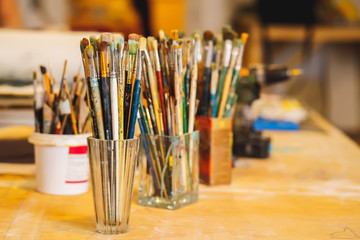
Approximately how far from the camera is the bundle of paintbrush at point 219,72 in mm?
1062

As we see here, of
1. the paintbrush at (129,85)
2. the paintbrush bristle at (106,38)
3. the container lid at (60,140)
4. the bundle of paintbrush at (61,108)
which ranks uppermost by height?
the paintbrush bristle at (106,38)

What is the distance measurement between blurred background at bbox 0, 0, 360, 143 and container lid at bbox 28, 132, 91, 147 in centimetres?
203

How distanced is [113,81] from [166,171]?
0.25 meters

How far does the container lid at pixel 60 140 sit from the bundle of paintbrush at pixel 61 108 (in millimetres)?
25

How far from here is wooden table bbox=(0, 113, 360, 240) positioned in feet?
2.66

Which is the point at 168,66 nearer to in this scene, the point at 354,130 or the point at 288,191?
the point at 288,191

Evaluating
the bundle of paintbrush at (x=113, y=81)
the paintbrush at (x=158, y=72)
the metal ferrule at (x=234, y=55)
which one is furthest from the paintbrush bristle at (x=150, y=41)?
the metal ferrule at (x=234, y=55)

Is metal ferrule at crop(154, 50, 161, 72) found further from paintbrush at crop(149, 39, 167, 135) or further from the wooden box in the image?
the wooden box

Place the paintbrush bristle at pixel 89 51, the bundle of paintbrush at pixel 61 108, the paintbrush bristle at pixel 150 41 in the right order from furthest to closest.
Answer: the bundle of paintbrush at pixel 61 108 → the paintbrush bristle at pixel 150 41 → the paintbrush bristle at pixel 89 51

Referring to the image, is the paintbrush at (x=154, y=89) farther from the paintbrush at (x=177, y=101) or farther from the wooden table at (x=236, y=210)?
the wooden table at (x=236, y=210)

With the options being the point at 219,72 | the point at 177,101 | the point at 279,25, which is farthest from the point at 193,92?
the point at 279,25

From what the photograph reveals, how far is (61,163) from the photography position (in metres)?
0.99

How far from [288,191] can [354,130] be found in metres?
3.61

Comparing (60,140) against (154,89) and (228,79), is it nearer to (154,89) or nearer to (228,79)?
(154,89)
